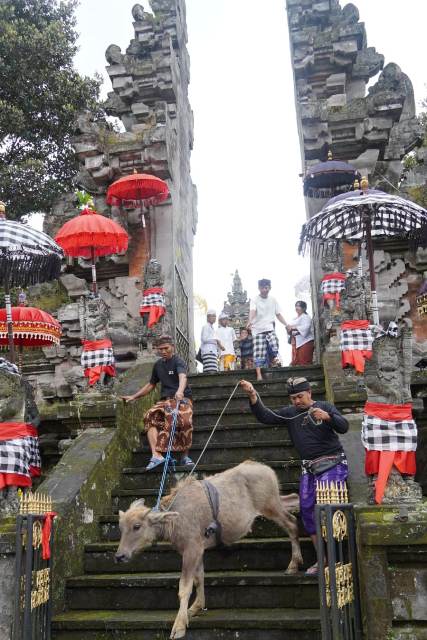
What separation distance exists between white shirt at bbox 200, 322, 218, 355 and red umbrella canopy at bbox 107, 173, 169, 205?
2.48 m

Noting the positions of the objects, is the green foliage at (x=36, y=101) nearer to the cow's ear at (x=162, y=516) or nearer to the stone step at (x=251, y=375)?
the stone step at (x=251, y=375)

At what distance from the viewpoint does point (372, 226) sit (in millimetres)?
8289

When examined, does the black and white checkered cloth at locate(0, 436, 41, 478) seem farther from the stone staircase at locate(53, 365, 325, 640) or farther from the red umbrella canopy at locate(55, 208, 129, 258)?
the red umbrella canopy at locate(55, 208, 129, 258)

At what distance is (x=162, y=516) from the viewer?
4945 millimetres

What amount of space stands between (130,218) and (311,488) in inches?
293

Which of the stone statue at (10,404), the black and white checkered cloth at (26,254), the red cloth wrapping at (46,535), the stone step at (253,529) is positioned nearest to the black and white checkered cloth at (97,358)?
the black and white checkered cloth at (26,254)

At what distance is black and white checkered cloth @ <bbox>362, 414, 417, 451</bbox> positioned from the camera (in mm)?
4957

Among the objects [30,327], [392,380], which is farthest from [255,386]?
[392,380]

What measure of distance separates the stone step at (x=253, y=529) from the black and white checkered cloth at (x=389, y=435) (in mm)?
1464

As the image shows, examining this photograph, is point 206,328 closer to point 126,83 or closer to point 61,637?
point 126,83

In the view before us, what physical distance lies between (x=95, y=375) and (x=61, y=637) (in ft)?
11.3

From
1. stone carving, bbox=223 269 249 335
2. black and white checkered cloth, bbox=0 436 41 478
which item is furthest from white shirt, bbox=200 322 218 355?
stone carving, bbox=223 269 249 335

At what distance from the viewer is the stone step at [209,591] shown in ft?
17.1

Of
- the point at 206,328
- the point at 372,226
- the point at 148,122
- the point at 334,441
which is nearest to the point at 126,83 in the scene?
the point at 148,122
